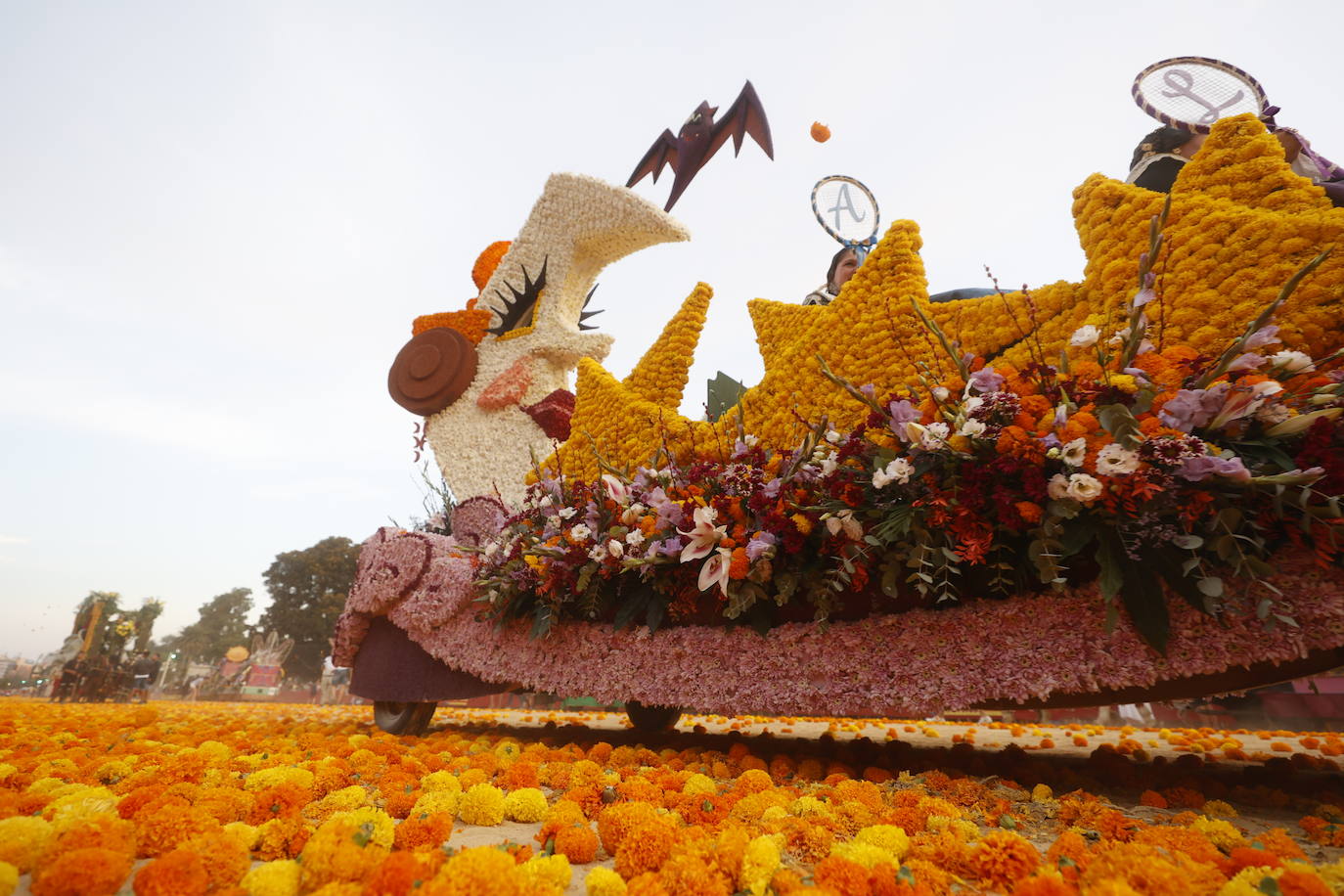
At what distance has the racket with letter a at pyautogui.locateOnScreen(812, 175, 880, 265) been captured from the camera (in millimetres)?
4516

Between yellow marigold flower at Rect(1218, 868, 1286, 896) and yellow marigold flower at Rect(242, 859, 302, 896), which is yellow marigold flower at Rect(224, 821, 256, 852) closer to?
yellow marigold flower at Rect(242, 859, 302, 896)

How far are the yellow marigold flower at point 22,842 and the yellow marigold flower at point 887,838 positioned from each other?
5.37ft

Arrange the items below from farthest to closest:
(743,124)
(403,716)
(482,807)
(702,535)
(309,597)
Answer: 1. (309,597)
2. (743,124)
3. (403,716)
4. (702,535)
5. (482,807)

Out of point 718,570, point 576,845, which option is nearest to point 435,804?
point 576,845

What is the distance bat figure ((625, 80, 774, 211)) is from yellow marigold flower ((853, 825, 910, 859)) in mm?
5891

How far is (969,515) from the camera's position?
2084 millimetres

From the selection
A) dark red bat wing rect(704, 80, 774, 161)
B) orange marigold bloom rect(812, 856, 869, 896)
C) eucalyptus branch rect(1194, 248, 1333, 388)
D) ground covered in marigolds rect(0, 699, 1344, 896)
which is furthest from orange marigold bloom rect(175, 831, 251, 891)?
dark red bat wing rect(704, 80, 774, 161)

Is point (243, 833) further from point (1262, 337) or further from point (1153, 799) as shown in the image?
point (1262, 337)

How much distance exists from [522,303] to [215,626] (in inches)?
1788

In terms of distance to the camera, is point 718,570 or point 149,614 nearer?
point 718,570

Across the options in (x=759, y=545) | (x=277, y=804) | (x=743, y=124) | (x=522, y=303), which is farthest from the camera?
(x=743, y=124)

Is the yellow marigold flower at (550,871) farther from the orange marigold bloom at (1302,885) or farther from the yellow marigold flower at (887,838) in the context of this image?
the orange marigold bloom at (1302,885)

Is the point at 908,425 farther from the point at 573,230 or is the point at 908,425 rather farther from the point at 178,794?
the point at 573,230

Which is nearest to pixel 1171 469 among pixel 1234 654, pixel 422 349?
pixel 1234 654
